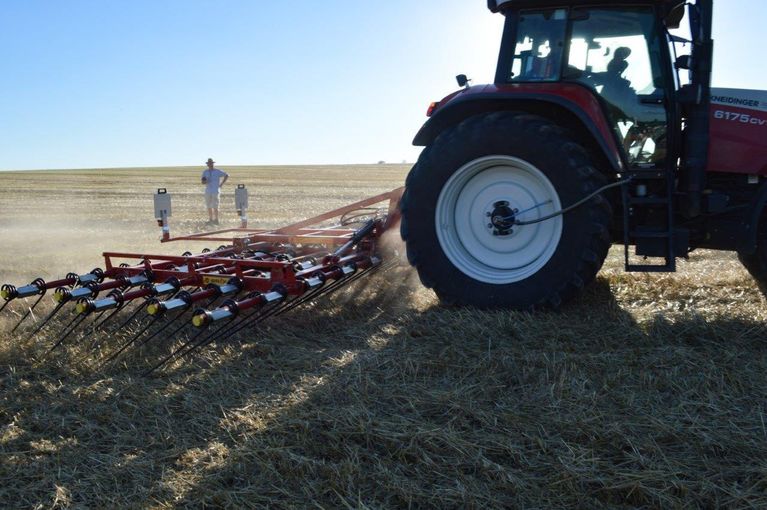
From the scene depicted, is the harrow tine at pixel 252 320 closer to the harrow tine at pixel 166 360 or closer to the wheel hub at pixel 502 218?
the harrow tine at pixel 166 360

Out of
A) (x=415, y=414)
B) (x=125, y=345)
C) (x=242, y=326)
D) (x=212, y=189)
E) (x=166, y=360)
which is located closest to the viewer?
(x=415, y=414)

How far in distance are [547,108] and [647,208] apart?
0.89m

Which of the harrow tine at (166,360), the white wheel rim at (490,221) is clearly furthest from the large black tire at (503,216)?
the harrow tine at (166,360)

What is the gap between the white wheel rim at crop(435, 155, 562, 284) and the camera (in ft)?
14.9

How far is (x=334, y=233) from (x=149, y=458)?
148 inches

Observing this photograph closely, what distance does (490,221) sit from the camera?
4695mm

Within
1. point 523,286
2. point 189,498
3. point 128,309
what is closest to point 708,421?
point 523,286

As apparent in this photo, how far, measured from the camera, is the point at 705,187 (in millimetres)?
4594

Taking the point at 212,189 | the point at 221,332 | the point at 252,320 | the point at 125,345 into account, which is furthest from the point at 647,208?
the point at 212,189

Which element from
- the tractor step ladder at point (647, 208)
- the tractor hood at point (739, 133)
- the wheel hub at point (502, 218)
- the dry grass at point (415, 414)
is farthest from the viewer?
the wheel hub at point (502, 218)

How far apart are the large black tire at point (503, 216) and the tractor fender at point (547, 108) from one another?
13cm

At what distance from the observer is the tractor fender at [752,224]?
4.41 m

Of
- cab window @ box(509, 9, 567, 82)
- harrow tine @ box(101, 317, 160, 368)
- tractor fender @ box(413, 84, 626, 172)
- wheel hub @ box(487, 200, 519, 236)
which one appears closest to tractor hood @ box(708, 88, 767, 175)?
tractor fender @ box(413, 84, 626, 172)

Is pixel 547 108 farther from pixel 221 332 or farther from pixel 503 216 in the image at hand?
pixel 221 332
